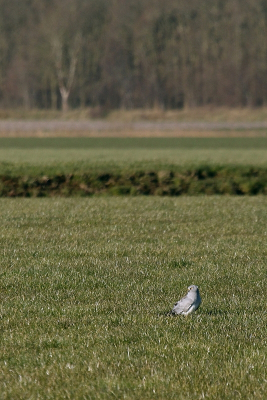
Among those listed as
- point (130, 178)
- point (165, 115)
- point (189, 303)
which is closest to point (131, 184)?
point (130, 178)

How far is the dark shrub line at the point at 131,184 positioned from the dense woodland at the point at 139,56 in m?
80.8

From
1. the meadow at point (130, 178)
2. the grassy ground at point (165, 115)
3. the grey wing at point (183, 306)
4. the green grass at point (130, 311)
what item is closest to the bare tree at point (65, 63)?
the grassy ground at point (165, 115)

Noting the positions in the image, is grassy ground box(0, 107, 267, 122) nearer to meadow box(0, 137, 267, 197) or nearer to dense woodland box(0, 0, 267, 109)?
dense woodland box(0, 0, 267, 109)

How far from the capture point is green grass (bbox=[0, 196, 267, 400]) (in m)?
6.21

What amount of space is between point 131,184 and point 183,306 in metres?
21.0

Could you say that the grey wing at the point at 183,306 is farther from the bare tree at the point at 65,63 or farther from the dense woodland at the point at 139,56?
the bare tree at the point at 65,63

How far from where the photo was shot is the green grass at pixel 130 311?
6207mm

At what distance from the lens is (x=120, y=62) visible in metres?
116

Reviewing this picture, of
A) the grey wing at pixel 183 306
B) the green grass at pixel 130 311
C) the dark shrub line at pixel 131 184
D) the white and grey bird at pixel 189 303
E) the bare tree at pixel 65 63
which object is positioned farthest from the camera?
the bare tree at pixel 65 63

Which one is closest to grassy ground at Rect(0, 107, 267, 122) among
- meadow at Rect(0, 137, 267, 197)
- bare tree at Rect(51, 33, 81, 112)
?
bare tree at Rect(51, 33, 81, 112)

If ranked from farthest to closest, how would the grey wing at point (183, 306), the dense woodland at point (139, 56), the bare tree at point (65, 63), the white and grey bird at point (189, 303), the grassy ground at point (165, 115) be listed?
1. the dense woodland at point (139, 56)
2. the bare tree at point (65, 63)
3. the grassy ground at point (165, 115)
4. the grey wing at point (183, 306)
5. the white and grey bird at point (189, 303)

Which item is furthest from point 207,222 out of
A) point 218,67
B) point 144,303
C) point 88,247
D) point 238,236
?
point 218,67

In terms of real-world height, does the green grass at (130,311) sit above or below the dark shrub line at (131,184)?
above

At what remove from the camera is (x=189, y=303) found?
7.76 metres
